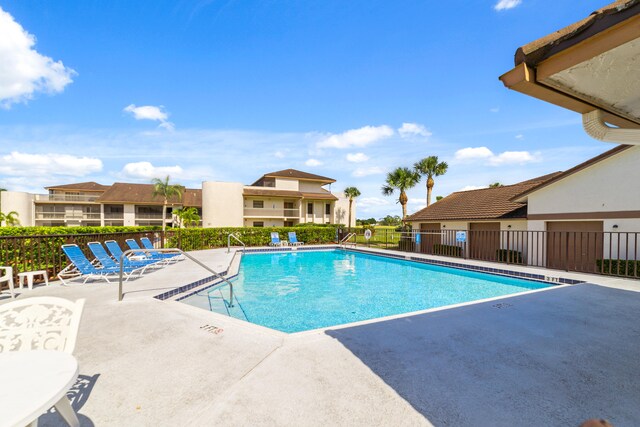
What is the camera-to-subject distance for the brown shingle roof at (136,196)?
115 ft

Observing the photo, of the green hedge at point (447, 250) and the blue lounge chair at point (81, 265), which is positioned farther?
the green hedge at point (447, 250)

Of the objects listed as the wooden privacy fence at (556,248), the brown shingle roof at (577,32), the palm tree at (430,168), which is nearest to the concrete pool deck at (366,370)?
the brown shingle roof at (577,32)

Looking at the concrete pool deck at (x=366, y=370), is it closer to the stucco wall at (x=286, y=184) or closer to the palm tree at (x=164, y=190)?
the stucco wall at (x=286, y=184)

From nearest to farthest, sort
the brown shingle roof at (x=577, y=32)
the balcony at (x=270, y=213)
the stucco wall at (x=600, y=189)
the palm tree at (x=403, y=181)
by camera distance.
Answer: the brown shingle roof at (x=577, y=32) → the stucco wall at (x=600, y=189) → the palm tree at (x=403, y=181) → the balcony at (x=270, y=213)

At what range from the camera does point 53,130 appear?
71.4ft

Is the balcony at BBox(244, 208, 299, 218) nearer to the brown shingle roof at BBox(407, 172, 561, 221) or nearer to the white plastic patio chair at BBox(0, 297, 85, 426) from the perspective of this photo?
the brown shingle roof at BBox(407, 172, 561, 221)

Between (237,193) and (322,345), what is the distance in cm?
2914

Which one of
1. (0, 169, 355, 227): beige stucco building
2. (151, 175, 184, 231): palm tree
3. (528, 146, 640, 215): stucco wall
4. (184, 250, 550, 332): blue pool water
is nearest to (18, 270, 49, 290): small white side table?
(184, 250, 550, 332): blue pool water

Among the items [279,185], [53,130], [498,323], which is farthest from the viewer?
[279,185]

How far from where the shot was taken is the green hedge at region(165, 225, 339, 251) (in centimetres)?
1919

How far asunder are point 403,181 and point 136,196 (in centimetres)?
3267

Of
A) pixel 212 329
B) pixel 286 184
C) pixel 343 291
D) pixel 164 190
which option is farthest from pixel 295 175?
pixel 212 329

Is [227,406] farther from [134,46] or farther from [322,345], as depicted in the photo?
[134,46]

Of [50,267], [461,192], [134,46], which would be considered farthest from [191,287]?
[461,192]
